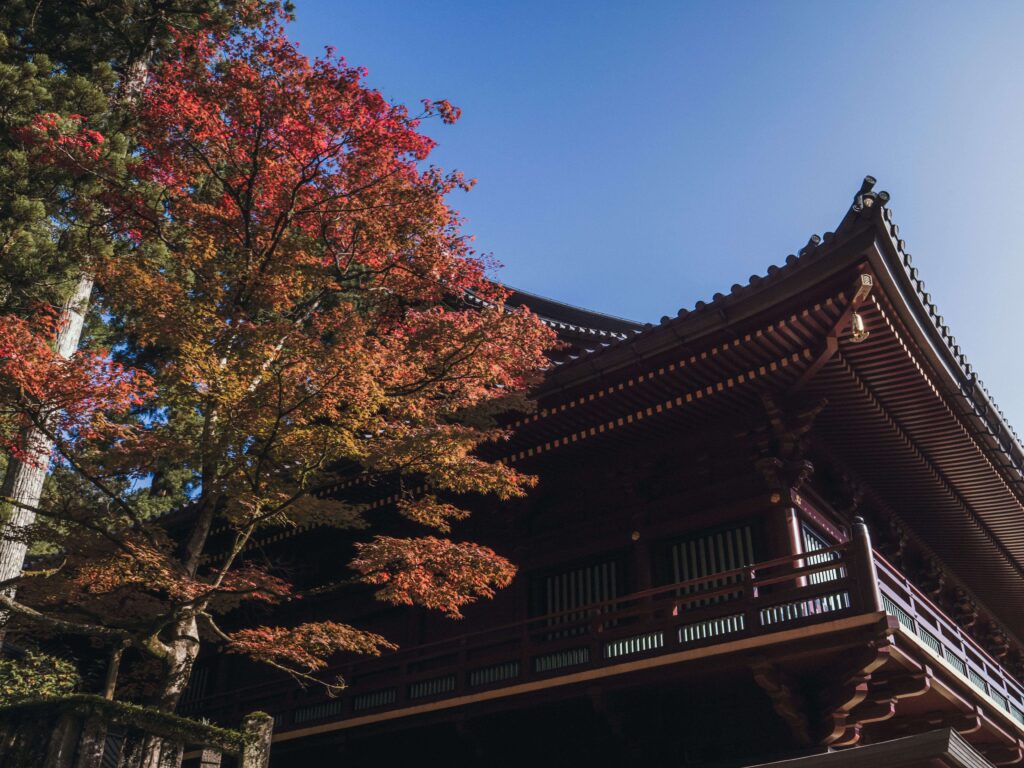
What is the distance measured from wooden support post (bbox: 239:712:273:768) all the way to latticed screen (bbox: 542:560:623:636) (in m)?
5.56

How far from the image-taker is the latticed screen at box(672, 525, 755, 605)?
38.9 ft

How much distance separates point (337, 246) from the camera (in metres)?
12.1

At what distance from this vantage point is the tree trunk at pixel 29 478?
12758mm

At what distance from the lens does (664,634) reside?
10.9 metres

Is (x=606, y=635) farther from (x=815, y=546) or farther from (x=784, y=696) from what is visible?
(x=815, y=546)

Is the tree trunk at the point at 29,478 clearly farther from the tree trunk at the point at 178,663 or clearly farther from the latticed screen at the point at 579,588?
the latticed screen at the point at 579,588

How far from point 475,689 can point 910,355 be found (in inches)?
273

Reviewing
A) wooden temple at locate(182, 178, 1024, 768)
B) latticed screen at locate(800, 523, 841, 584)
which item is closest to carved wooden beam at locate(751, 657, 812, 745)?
wooden temple at locate(182, 178, 1024, 768)

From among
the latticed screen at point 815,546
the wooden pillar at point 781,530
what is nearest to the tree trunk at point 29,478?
the wooden pillar at point 781,530

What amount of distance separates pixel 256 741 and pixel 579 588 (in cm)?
622

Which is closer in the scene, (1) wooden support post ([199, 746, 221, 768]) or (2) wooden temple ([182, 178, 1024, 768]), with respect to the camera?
(1) wooden support post ([199, 746, 221, 768])

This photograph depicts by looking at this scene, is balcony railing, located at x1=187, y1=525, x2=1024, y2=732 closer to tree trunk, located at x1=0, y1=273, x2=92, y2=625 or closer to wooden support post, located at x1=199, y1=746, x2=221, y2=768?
tree trunk, located at x1=0, y1=273, x2=92, y2=625

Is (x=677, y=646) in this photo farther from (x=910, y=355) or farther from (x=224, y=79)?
(x=224, y=79)

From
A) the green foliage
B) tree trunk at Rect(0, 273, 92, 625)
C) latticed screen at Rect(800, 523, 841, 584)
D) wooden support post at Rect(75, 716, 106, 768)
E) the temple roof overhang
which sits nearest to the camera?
wooden support post at Rect(75, 716, 106, 768)
